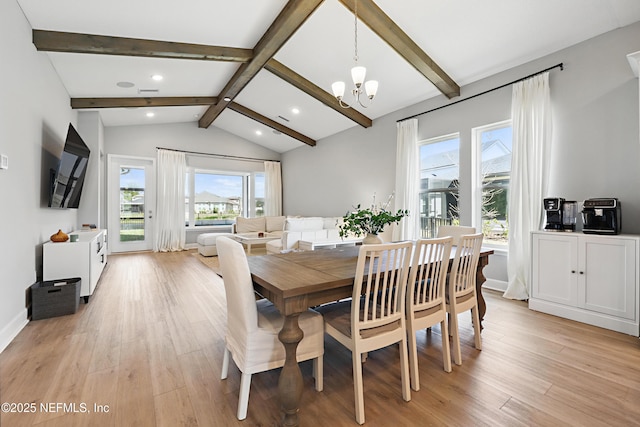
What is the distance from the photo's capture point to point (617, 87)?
2.88m

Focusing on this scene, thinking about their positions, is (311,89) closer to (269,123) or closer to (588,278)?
(269,123)

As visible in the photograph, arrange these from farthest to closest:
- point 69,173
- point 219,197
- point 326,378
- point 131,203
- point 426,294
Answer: point 219,197
point 131,203
point 69,173
point 426,294
point 326,378

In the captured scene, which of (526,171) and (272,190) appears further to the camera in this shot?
(272,190)

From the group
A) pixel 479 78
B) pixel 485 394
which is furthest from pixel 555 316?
pixel 479 78

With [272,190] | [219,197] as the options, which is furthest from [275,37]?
[219,197]

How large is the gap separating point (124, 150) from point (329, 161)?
4881mm

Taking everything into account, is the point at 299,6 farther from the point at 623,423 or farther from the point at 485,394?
the point at 623,423

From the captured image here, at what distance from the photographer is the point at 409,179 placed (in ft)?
16.0

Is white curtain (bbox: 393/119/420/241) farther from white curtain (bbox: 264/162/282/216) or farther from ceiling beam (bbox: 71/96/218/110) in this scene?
white curtain (bbox: 264/162/282/216)

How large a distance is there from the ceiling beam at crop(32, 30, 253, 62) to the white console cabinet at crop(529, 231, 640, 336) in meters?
4.44

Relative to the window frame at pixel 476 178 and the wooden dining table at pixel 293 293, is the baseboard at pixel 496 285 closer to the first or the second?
the window frame at pixel 476 178

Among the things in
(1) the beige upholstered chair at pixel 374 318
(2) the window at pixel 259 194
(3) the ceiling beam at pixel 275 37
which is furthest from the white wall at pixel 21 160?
(2) the window at pixel 259 194

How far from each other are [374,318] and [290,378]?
0.55 meters

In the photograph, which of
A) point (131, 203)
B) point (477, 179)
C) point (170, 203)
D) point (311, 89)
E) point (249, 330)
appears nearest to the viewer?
point (249, 330)
